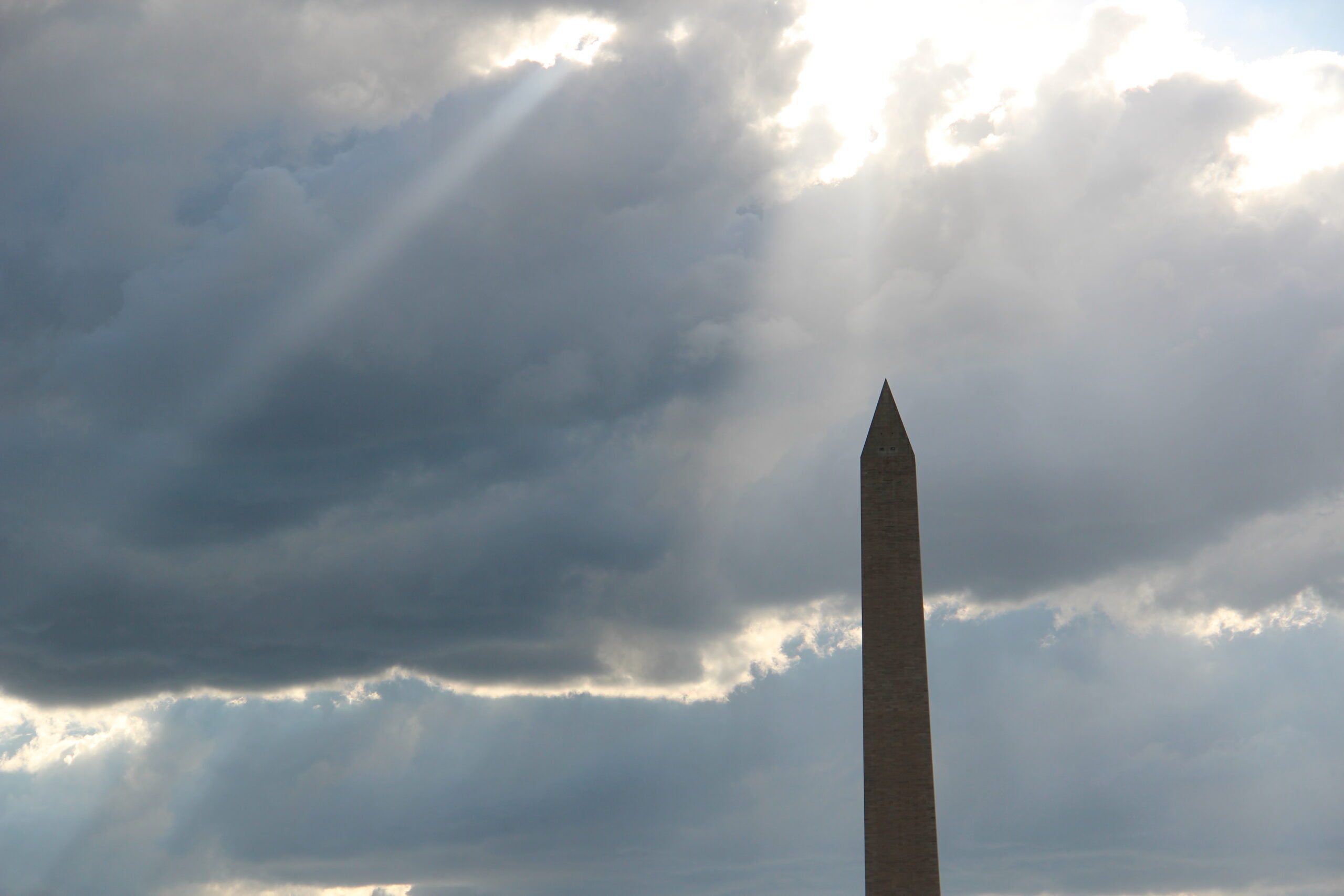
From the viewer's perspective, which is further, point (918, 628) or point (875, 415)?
point (875, 415)

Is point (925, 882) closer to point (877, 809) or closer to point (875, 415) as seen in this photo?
point (877, 809)

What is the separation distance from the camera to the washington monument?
46.2m

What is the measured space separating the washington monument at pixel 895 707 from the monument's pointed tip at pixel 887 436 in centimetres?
128

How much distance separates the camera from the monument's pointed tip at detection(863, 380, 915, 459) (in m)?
50.5

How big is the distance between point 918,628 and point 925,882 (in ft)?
26.8

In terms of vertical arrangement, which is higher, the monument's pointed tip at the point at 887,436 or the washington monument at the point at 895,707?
the monument's pointed tip at the point at 887,436

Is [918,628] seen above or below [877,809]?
above

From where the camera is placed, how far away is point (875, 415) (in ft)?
170

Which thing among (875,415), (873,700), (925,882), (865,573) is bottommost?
(925,882)

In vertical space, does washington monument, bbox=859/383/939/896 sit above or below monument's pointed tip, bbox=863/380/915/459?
below

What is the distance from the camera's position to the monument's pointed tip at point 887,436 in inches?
1987

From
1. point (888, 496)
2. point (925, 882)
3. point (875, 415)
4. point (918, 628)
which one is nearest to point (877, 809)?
point (925, 882)

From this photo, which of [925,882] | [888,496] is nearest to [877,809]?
[925,882]

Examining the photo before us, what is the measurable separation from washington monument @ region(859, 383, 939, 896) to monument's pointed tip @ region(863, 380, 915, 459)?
1.28 m
